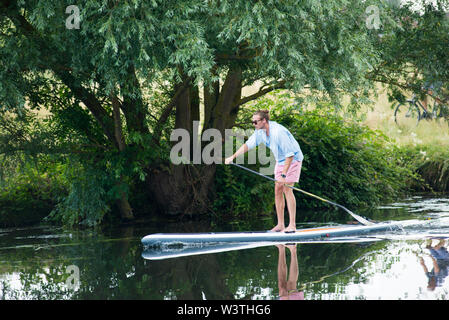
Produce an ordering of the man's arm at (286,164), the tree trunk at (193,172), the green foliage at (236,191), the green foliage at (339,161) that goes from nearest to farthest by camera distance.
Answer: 1. the man's arm at (286,164)
2. the tree trunk at (193,172)
3. the green foliage at (236,191)
4. the green foliage at (339,161)

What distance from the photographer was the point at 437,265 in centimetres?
745

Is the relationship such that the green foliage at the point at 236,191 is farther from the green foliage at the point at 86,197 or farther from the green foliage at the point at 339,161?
the green foliage at the point at 86,197

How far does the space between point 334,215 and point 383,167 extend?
328cm

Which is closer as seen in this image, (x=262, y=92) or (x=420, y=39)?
(x=420, y=39)

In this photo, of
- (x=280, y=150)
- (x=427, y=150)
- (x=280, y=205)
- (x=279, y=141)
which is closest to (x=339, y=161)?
(x=427, y=150)

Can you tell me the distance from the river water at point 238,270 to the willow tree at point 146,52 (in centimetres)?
230

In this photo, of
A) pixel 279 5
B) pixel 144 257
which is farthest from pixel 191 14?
pixel 144 257

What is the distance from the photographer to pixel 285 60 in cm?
946

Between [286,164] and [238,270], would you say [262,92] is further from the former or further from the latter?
[238,270]

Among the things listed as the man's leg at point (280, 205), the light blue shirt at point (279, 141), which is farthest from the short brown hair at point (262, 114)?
the man's leg at point (280, 205)

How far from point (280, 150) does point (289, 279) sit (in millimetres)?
3237

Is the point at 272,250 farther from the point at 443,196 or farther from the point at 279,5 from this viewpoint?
the point at 443,196

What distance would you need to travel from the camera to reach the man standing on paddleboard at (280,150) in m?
9.63

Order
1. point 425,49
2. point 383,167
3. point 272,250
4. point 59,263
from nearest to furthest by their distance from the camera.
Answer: point 59,263, point 272,250, point 425,49, point 383,167
